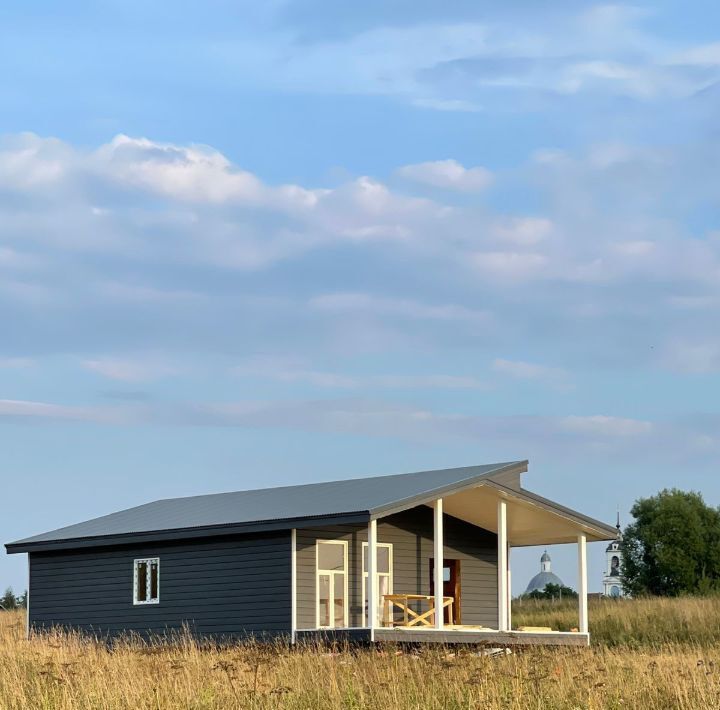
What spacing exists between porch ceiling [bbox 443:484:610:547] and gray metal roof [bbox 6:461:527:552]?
0.56 m

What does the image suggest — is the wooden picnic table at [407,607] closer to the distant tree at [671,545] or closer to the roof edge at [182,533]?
the roof edge at [182,533]

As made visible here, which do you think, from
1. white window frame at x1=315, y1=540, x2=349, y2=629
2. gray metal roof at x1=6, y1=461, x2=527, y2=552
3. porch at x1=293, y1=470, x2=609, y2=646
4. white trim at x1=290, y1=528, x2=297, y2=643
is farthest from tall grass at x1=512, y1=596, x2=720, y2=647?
white trim at x1=290, y1=528, x2=297, y2=643

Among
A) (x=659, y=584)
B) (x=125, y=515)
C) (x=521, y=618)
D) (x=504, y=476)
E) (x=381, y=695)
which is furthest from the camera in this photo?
(x=659, y=584)

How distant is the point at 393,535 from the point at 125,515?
809 cm

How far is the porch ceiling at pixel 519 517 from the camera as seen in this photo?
27.8 m

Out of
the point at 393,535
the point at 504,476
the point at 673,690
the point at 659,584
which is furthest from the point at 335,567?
the point at 659,584

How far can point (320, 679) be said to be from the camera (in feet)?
50.5

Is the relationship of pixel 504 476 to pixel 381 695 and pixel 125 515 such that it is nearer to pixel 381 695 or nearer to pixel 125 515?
pixel 125 515

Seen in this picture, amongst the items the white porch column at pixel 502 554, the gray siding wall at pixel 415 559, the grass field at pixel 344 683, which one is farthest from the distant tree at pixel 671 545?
the grass field at pixel 344 683

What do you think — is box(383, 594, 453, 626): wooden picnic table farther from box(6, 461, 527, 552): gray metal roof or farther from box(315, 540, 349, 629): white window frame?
box(6, 461, 527, 552): gray metal roof

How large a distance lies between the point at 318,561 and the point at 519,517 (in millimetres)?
5169

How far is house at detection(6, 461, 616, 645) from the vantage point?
84.7 feet

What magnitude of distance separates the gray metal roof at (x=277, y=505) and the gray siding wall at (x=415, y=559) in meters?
0.82

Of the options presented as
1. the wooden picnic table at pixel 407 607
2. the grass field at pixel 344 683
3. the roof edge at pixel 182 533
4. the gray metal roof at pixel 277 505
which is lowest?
the grass field at pixel 344 683
